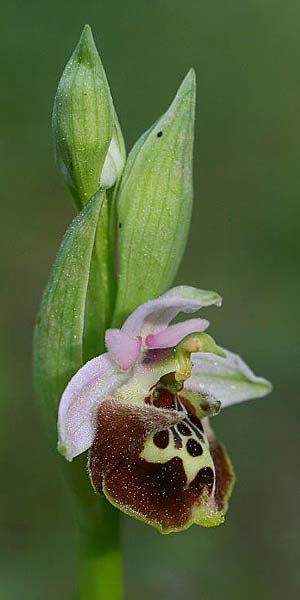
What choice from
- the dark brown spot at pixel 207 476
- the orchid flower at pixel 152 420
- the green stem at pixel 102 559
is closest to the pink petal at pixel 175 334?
Result: the orchid flower at pixel 152 420

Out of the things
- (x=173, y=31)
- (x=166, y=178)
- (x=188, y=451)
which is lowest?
(x=188, y=451)

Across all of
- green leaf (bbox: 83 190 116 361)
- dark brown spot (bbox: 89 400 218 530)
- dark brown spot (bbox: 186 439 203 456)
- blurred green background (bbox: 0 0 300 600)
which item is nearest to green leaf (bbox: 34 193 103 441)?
green leaf (bbox: 83 190 116 361)

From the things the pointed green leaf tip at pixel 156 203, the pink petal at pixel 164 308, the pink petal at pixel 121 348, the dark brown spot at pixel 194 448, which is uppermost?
the pointed green leaf tip at pixel 156 203

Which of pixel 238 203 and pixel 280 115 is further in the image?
pixel 280 115

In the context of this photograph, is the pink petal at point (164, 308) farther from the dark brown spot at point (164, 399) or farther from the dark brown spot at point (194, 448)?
the dark brown spot at point (194, 448)

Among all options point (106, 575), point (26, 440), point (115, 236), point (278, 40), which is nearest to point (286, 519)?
point (26, 440)

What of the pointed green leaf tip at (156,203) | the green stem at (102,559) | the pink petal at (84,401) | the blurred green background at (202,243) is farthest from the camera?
the blurred green background at (202,243)

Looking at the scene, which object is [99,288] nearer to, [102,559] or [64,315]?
[64,315]

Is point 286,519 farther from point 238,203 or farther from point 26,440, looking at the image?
point 238,203
